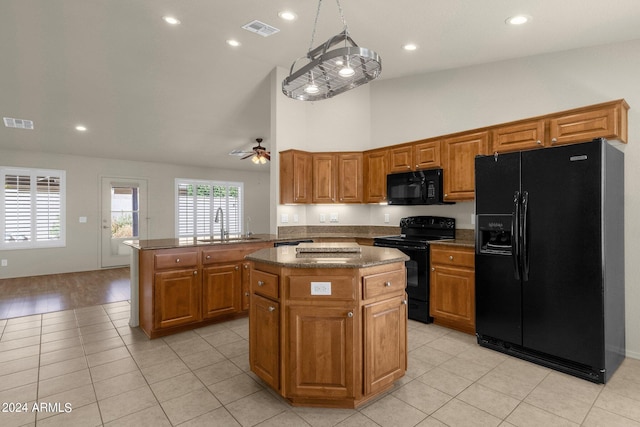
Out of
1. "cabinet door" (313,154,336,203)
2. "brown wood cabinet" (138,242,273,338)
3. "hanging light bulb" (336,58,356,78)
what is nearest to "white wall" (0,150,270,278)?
"brown wood cabinet" (138,242,273,338)

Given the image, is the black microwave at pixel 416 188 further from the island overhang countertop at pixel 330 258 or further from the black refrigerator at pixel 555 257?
the island overhang countertop at pixel 330 258

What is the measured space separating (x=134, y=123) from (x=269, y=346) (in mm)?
5052

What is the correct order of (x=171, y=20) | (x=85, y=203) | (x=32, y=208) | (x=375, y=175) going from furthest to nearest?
(x=85, y=203) → (x=32, y=208) → (x=375, y=175) → (x=171, y=20)

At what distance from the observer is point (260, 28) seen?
336 cm

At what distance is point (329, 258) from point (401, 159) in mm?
2551

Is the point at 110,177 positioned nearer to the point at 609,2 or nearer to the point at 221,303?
the point at 221,303

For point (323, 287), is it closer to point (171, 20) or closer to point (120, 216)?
point (171, 20)

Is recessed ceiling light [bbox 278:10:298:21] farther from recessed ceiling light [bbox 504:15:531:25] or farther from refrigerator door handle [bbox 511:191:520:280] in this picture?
refrigerator door handle [bbox 511:191:520:280]

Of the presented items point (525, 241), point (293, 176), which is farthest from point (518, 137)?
point (293, 176)

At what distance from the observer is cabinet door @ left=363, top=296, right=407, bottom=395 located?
2064 mm

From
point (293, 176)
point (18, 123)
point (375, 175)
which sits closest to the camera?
point (293, 176)

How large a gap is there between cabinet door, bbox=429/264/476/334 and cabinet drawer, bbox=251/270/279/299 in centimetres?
213

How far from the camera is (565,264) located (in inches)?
102

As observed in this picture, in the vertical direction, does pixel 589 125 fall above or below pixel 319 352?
above
